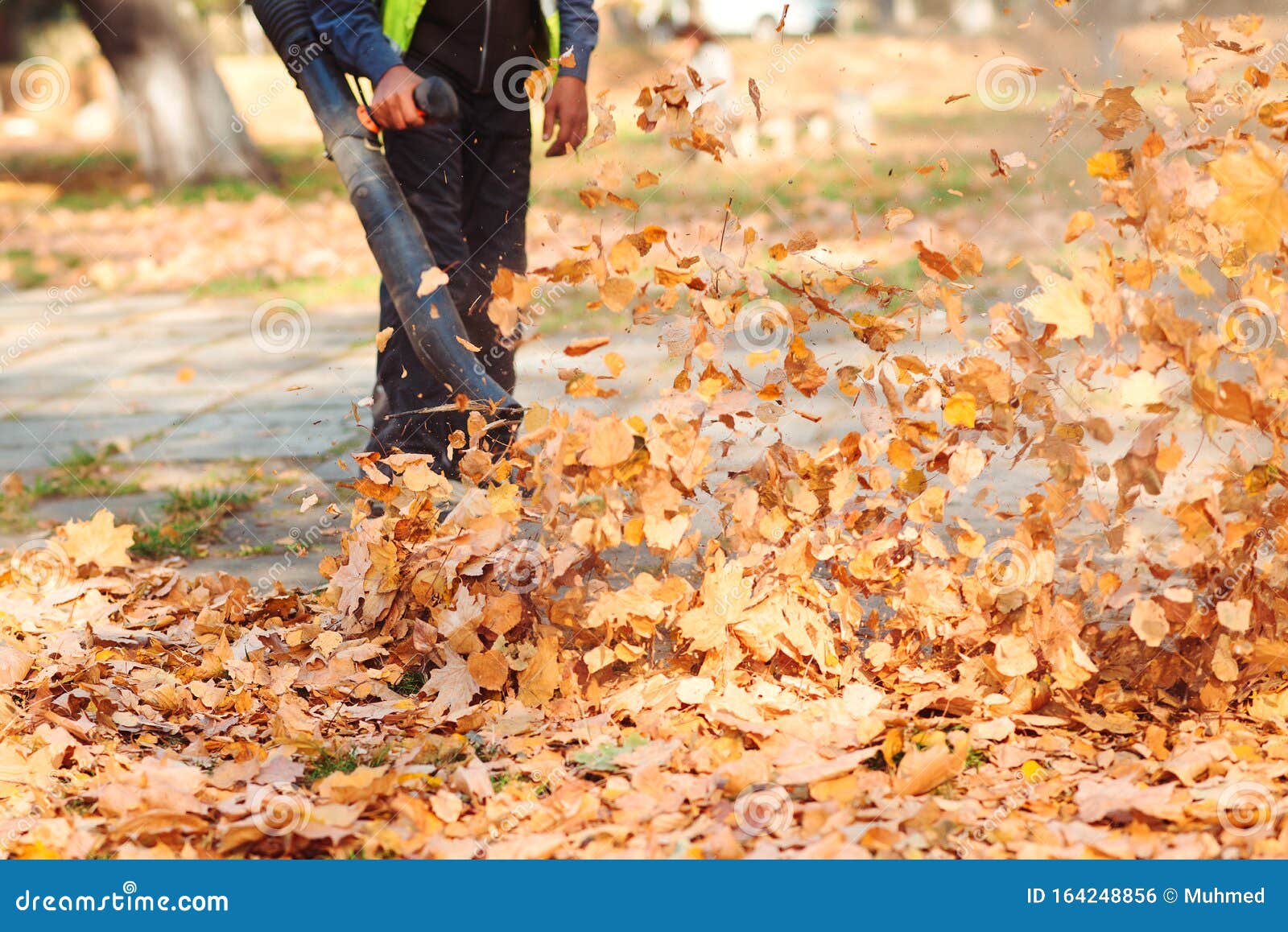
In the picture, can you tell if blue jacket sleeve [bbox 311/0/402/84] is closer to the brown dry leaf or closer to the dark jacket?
the dark jacket

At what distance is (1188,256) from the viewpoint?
7.98 feet

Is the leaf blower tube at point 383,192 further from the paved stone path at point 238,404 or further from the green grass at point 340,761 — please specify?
the green grass at point 340,761

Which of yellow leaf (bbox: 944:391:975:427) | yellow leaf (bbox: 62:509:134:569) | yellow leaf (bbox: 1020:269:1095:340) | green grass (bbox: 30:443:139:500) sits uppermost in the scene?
yellow leaf (bbox: 1020:269:1095:340)

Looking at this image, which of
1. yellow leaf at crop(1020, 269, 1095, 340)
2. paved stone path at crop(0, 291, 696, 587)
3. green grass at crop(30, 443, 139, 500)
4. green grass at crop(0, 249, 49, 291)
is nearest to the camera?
yellow leaf at crop(1020, 269, 1095, 340)

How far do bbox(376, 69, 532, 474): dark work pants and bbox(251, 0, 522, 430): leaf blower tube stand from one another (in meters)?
0.14

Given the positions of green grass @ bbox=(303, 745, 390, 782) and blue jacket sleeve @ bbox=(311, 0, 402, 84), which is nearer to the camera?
green grass @ bbox=(303, 745, 390, 782)

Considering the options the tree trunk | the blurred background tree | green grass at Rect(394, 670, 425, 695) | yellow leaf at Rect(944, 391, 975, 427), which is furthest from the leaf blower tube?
the tree trunk

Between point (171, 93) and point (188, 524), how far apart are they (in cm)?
937

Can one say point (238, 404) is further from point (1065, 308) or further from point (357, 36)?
point (1065, 308)

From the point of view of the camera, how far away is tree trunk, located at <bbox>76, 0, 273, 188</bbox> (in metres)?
11.9

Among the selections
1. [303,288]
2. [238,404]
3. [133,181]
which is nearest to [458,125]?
[238,404]

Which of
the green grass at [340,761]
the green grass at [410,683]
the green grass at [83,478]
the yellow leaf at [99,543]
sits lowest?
the green grass at [340,761]

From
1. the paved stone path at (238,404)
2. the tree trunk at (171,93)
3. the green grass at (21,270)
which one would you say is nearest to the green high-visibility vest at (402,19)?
the paved stone path at (238,404)

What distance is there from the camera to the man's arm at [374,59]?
3152 millimetres
